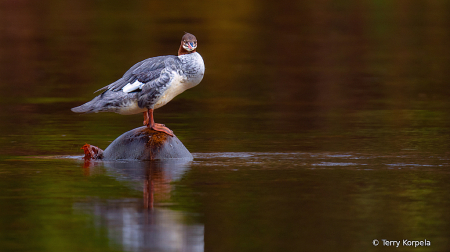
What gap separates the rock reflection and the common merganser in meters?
0.97

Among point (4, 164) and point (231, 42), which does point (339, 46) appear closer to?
point (231, 42)

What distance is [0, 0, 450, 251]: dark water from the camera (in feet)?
24.1

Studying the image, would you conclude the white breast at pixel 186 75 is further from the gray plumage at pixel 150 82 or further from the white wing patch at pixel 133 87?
the white wing patch at pixel 133 87

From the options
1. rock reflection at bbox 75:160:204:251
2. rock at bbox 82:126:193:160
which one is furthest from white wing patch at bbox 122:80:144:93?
rock reflection at bbox 75:160:204:251

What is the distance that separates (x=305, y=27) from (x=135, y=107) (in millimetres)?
22230

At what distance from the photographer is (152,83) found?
1022cm

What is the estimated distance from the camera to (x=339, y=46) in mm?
26125

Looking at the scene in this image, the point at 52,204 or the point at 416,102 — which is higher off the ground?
the point at 416,102

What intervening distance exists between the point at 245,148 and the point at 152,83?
1923 millimetres

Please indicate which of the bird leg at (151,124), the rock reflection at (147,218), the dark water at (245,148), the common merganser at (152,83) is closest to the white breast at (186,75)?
the common merganser at (152,83)

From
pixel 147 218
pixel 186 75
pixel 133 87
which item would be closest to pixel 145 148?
pixel 133 87

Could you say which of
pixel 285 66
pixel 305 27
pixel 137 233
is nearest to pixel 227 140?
pixel 137 233

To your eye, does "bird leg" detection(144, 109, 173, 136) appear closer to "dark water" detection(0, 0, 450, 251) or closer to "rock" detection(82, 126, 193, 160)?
"rock" detection(82, 126, 193, 160)

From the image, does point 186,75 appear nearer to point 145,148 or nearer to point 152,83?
point 152,83
